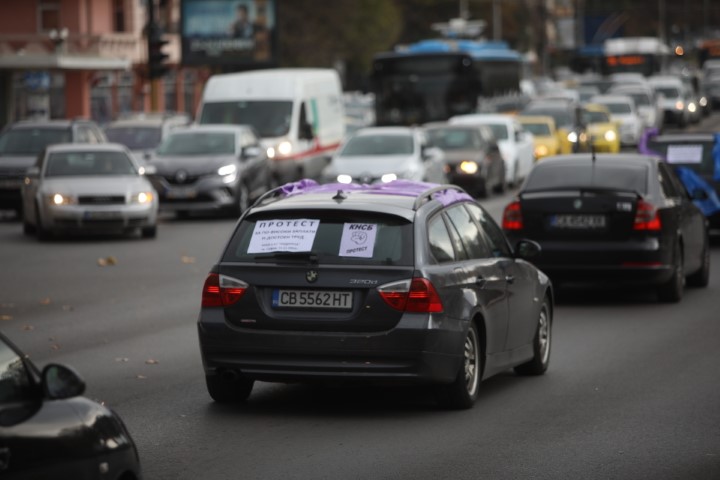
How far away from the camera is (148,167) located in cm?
3008

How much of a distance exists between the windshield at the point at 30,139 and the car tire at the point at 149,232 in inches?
228

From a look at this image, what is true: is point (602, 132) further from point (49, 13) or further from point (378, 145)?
point (49, 13)

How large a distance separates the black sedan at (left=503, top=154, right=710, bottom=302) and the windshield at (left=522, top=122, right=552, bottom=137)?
26.9 meters

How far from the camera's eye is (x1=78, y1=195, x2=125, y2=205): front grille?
25.6m

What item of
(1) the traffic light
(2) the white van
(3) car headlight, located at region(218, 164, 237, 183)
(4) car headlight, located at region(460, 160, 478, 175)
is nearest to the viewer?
(3) car headlight, located at region(218, 164, 237, 183)

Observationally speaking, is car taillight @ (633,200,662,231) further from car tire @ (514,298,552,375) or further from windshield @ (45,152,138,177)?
windshield @ (45,152,138,177)

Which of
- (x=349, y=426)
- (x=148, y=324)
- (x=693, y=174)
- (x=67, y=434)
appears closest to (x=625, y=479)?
(x=349, y=426)

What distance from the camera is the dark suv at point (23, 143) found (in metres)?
30.9

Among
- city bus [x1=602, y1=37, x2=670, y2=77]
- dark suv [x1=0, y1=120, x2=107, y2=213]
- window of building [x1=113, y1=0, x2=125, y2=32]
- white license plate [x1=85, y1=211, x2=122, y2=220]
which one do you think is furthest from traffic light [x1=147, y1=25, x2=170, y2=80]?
city bus [x1=602, y1=37, x2=670, y2=77]

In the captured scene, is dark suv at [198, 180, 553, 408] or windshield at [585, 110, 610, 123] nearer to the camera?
dark suv at [198, 180, 553, 408]

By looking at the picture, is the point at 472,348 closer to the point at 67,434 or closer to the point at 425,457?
the point at 425,457

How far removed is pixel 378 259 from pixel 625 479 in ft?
7.48

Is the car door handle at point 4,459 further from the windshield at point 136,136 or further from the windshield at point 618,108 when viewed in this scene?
the windshield at point 618,108

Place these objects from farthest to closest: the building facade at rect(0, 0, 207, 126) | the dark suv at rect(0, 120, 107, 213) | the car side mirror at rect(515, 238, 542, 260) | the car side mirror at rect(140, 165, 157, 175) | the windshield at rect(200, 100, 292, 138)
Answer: the building facade at rect(0, 0, 207, 126), the windshield at rect(200, 100, 292, 138), the dark suv at rect(0, 120, 107, 213), the car side mirror at rect(140, 165, 157, 175), the car side mirror at rect(515, 238, 542, 260)
